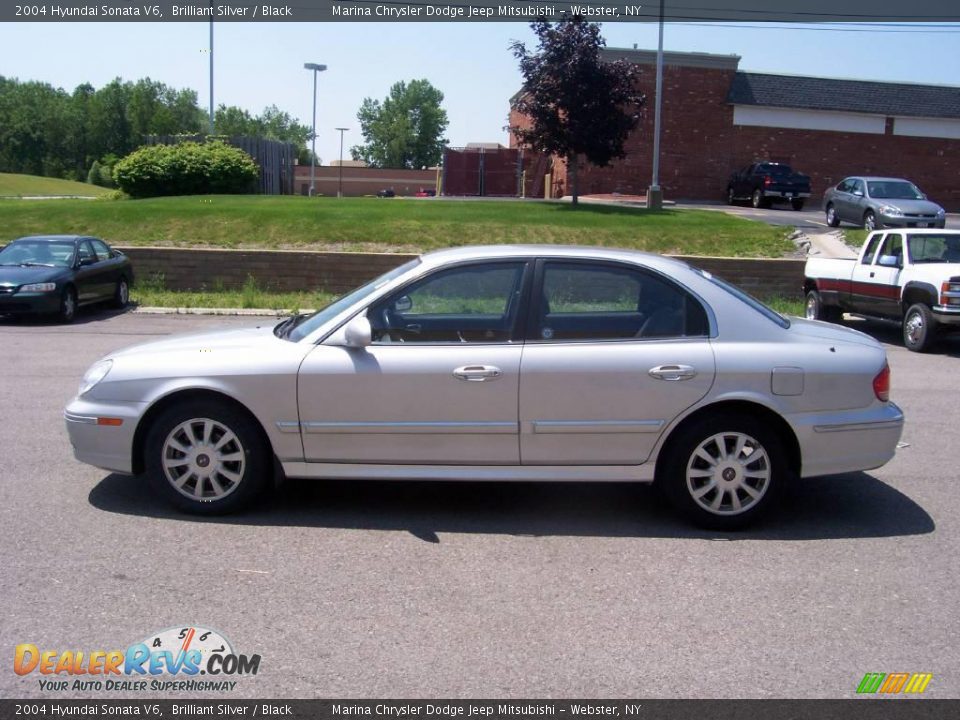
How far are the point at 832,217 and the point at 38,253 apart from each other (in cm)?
2048

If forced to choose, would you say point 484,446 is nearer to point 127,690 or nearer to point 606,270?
point 606,270

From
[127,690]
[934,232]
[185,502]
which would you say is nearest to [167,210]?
[934,232]

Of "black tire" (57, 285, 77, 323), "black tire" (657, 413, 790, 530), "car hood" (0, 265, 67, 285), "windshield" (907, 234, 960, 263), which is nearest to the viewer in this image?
"black tire" (657, 413, 790, 530)

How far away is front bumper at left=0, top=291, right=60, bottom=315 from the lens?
1478cm

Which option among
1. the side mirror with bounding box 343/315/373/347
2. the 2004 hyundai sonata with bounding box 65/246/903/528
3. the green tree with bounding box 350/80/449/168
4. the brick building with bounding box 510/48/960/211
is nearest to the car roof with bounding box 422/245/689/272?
the 2004 hyundai sonata with bounding box 65/246/903/528

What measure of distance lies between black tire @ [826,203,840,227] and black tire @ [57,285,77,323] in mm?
20086

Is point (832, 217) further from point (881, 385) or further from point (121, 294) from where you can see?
point (881, 385)

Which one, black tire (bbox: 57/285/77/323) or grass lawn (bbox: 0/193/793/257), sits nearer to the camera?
black tire (bbox: 57/285/77/323)

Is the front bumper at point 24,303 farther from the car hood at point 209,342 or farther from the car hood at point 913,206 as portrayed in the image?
the car hood at point 913,206

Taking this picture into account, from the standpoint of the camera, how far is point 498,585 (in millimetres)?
4820

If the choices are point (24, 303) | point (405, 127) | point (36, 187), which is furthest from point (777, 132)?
point (405, 127)

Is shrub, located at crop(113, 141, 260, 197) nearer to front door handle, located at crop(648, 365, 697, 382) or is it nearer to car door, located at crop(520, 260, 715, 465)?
car door, located at crop(520, 260, 715, 465)

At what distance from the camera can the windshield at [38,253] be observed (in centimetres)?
1587
